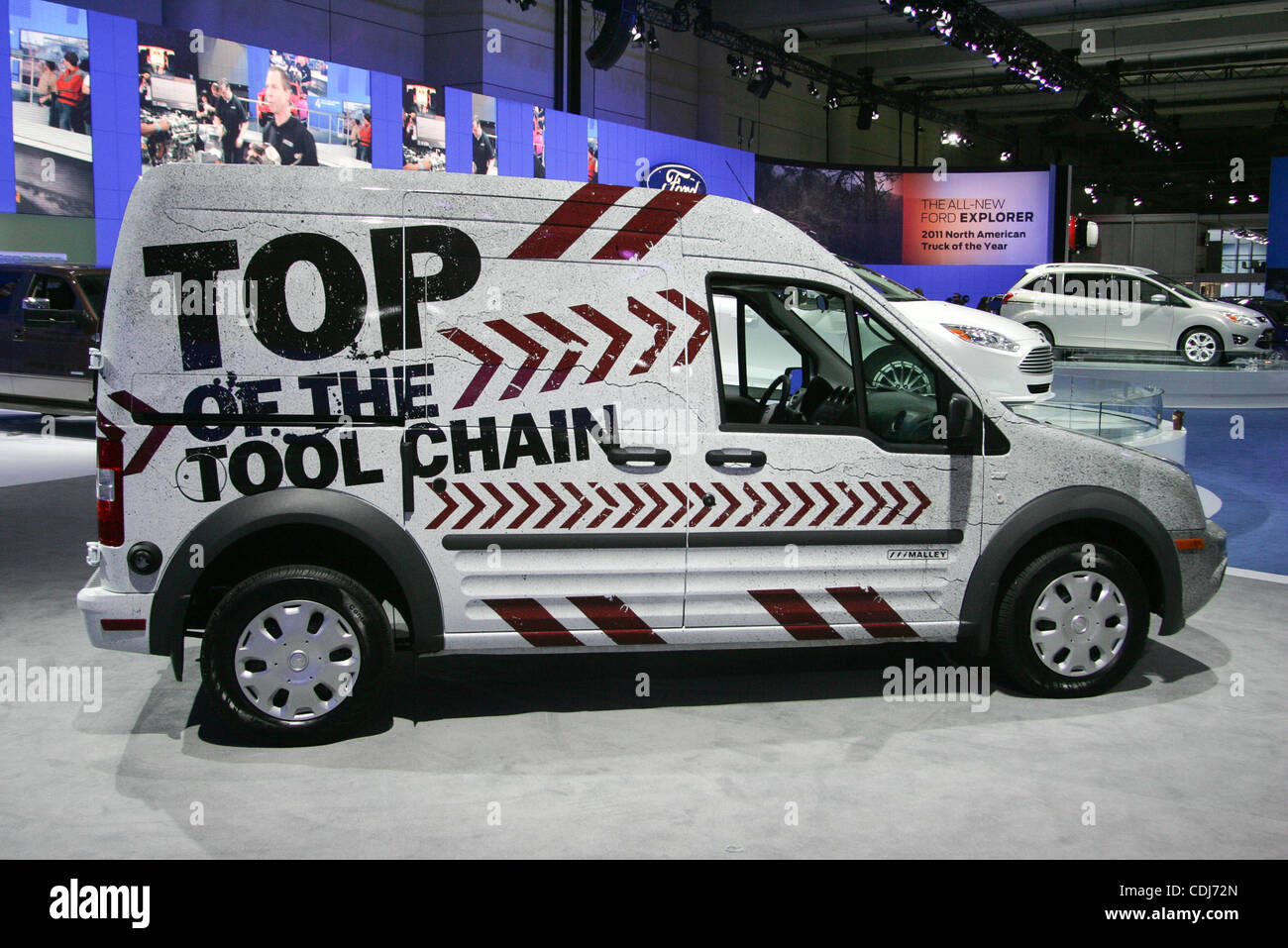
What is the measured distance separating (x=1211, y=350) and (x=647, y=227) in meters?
14.7

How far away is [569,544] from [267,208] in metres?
1.55

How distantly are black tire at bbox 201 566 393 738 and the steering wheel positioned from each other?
169cm

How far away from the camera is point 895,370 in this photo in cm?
474

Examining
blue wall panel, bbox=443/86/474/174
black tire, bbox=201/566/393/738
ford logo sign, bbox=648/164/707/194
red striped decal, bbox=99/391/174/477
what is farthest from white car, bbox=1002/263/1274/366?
red striped decal, bbox=99/391/174/477

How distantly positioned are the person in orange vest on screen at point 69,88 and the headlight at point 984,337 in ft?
29.5

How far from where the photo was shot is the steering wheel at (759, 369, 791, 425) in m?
4.57

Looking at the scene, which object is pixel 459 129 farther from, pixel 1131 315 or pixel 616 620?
pixel 616 620

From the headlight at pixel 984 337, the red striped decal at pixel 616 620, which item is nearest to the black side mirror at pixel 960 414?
the red striped decal at pixel 616 620

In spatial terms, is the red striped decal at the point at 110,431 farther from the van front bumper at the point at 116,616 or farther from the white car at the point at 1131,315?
the white car at the point at 1131,315

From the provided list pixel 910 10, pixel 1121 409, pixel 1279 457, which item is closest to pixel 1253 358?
pixel 1279 457

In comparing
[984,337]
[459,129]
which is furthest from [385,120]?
[984,337]

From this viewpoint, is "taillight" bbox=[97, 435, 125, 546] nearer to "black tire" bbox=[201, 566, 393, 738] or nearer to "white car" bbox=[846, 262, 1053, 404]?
"black tire" bbox=[201, 566, 393, 738]

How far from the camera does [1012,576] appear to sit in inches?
176
